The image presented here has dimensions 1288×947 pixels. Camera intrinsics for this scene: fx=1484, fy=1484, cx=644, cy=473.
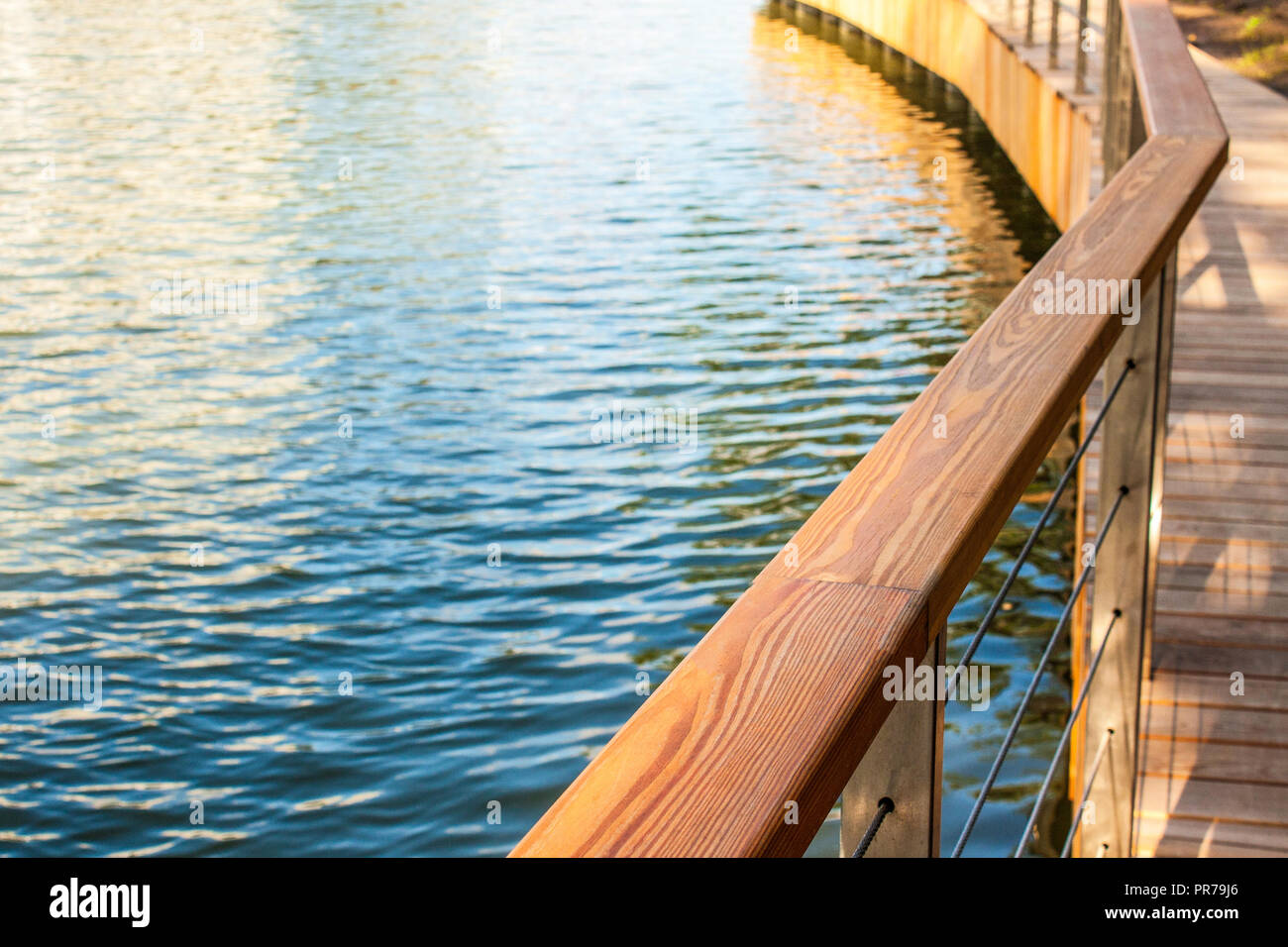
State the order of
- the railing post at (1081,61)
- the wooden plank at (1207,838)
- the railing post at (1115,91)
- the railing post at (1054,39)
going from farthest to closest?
the railing post at (1054,39)
the railing post at (1081,61)
the railing post at (1115,91)
the wooden plank at (1207,838)

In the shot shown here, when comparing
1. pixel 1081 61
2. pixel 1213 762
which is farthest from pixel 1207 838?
pixel 1081 61

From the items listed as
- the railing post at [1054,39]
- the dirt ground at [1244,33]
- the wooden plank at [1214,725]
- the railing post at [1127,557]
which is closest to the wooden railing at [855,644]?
the railing post at [1127,557]

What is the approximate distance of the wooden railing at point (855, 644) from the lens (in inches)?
32.2

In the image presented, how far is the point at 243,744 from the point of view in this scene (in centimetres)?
521

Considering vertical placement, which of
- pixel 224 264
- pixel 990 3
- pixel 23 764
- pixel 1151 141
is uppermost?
pixel 990 3

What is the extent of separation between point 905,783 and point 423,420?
22.3 ft

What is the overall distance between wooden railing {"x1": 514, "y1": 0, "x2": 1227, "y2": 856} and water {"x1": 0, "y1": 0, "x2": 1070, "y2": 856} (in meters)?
3.47

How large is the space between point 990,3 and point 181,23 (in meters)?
12.6

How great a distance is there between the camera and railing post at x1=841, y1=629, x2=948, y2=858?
1.06 meters

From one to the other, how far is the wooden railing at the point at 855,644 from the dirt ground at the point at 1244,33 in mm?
10731

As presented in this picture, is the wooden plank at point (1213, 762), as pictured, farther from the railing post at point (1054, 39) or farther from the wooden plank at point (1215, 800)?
the railing post at point (1054, 39)

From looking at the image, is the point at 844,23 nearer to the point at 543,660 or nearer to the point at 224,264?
the point at 224,264

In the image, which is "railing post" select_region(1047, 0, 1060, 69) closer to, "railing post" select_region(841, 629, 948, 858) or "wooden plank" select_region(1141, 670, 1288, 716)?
"wooden plank" select_region(1141, 670, 1288, 716)
